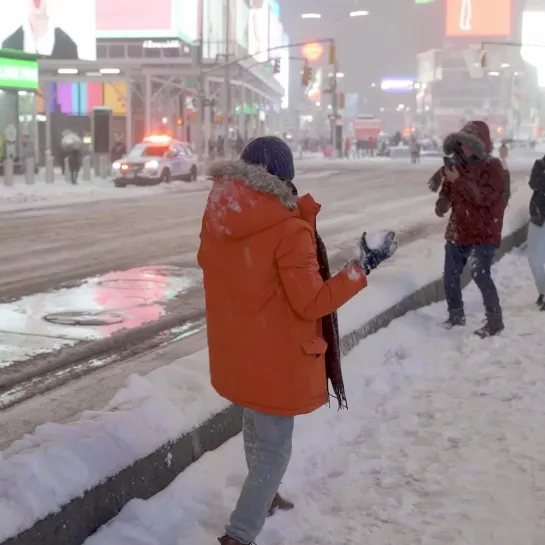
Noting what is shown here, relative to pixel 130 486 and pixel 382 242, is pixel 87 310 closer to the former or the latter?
pixel 130 486

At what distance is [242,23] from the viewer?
7819cm

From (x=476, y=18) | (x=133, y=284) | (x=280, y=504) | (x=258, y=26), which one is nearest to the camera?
(x=280, y=504)

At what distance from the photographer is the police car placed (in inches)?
1243

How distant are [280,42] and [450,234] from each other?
108m

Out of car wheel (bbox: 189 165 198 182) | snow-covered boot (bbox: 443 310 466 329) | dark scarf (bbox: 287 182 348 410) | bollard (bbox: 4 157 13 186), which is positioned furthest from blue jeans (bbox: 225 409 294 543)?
A: car wheel (bbox: 189 165 198 182)

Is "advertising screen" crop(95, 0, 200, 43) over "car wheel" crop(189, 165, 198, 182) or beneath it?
over

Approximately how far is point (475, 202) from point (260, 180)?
4.65 meters

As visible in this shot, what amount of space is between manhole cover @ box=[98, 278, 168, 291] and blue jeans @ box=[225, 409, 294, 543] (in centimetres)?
695

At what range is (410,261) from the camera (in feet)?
34.8

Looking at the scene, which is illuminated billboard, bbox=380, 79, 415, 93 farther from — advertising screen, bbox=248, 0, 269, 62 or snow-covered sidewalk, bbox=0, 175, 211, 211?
snow-covered sidewalk, bbox=0, 175, 211, 211

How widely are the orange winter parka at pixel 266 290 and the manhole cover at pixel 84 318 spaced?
17.0 feet

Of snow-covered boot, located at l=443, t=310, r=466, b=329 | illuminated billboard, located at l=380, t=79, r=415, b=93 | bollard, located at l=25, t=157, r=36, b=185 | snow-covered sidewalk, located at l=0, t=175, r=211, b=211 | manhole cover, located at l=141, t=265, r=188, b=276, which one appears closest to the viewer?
snow-covered boot, located at l=443, t=310, r=466, b=329

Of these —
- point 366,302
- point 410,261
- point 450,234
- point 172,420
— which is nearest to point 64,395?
point 172,420

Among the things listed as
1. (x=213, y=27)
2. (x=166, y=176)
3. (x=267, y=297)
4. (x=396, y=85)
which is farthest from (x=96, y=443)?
(x=396, y=85)
